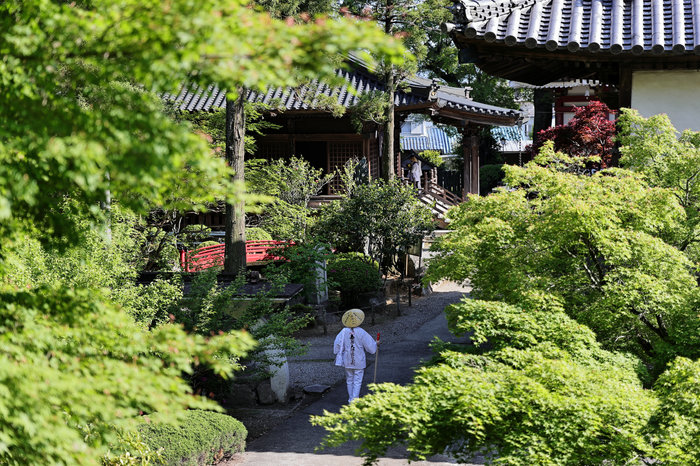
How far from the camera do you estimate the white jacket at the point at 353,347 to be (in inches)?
435

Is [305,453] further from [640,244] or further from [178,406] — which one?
[178,406]

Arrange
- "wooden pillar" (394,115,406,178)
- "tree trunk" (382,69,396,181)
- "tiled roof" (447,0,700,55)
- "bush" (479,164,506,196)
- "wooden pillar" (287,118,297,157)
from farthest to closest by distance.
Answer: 1. "bush" (479,164,506,196)
2. "wooden pillar" (394,115,406,178)
3. "wooden pillar" (287,118,297,157)
4. "tree trunk" (382,69,396,181)
5. "tiled roof" (447,0,700,55)

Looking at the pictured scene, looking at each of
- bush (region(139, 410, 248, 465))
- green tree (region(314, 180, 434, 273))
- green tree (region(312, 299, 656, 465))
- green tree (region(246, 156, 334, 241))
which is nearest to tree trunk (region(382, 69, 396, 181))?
green tree (region(314, 180, 434, 273))

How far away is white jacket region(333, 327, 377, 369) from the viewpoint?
11.1 metres

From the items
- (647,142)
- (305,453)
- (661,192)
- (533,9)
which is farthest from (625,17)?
(305,453)

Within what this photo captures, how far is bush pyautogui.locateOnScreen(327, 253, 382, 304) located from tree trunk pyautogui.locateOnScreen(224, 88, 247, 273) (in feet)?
13.4

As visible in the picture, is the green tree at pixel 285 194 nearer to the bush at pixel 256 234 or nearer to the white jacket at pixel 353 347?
the bush at pixel 256 234

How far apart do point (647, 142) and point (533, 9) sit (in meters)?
2.94

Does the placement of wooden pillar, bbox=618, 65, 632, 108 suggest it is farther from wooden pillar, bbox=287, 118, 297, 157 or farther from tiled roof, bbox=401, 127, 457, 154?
tiled roof, bbox=401, 127, 457, 154

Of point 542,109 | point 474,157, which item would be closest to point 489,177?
point 542,109

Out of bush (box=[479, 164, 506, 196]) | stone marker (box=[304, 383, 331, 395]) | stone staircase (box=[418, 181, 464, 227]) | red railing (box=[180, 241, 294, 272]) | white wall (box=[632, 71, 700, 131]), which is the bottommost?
stone marker (box=[304, 383, 331, 395])

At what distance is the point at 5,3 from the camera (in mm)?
3430

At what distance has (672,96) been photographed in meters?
9.52

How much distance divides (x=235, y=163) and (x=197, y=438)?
585 centimetres
